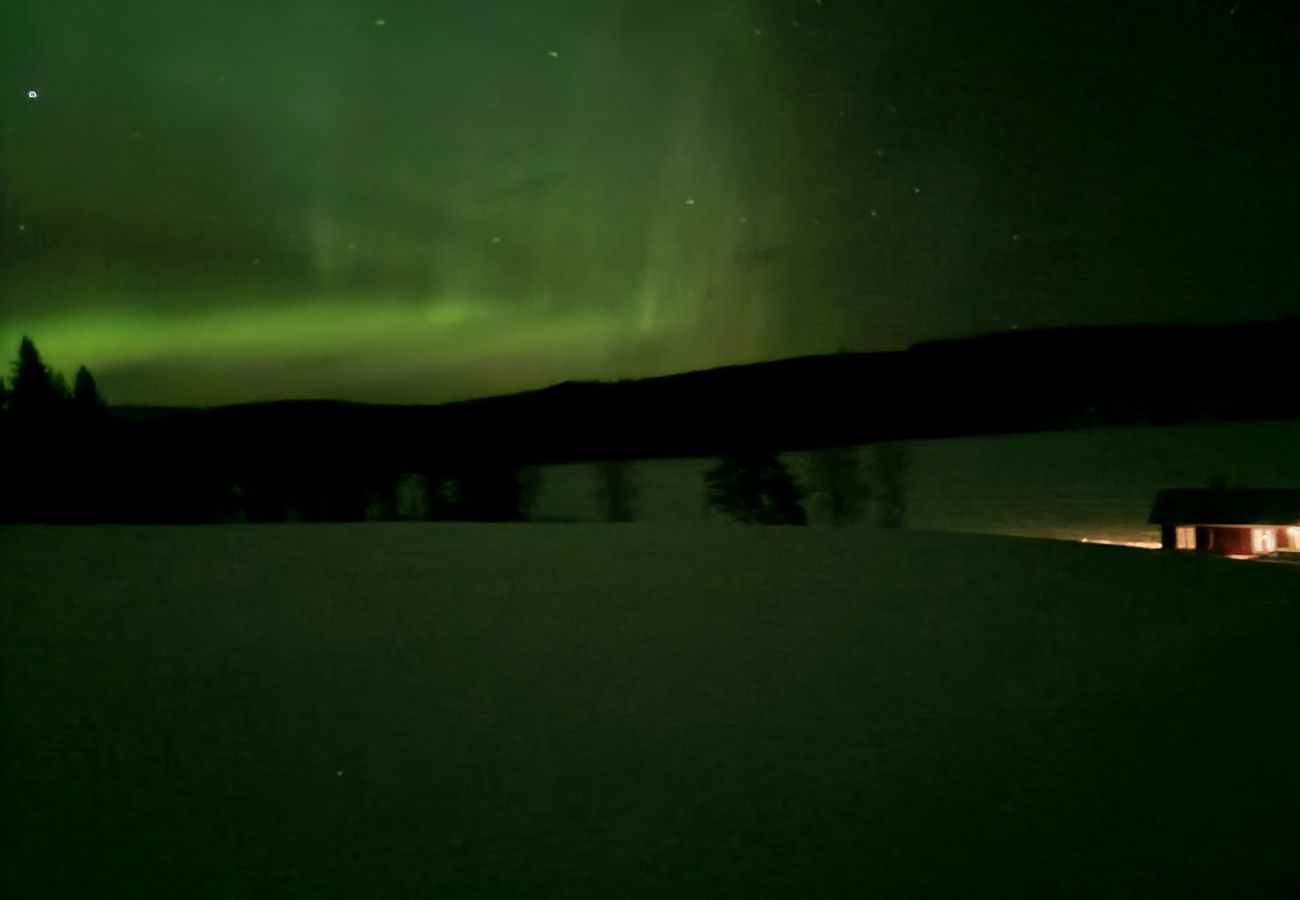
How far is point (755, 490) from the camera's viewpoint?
3.37 meters

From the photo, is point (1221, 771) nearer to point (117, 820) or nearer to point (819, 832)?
point (819, 832)

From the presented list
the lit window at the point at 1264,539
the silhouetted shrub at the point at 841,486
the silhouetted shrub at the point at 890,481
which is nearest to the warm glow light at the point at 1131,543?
the lit window at the point at 1264,539

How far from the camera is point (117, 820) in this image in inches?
92.4

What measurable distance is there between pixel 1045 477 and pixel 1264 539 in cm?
60

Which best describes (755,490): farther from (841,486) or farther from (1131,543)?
(1131,543)

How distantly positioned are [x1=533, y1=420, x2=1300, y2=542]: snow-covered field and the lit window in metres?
0.14

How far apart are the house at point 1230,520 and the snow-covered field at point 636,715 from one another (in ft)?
0.23

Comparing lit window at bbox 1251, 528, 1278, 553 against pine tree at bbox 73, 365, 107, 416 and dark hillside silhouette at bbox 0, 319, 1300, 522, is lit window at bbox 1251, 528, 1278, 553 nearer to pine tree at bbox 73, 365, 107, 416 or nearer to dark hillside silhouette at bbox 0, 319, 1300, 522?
dark hillside silhouette at bbox 0, 319, 1300, 522

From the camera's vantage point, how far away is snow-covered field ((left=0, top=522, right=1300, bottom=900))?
7.70ft

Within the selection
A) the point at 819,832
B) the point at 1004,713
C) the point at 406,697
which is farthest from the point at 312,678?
the point at 1004,713

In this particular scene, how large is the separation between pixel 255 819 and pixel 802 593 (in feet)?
4.81

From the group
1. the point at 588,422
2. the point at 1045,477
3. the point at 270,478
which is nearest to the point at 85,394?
the point at 270,478

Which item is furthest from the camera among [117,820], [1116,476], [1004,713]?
[1116,476]

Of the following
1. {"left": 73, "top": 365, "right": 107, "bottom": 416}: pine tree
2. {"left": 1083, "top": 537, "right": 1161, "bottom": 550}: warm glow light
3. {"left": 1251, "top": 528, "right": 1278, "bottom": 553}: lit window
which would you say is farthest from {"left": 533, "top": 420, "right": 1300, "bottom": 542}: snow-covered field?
{"left": 73, "top": 365, "right": 107, "bottom": 416}: pine tree
